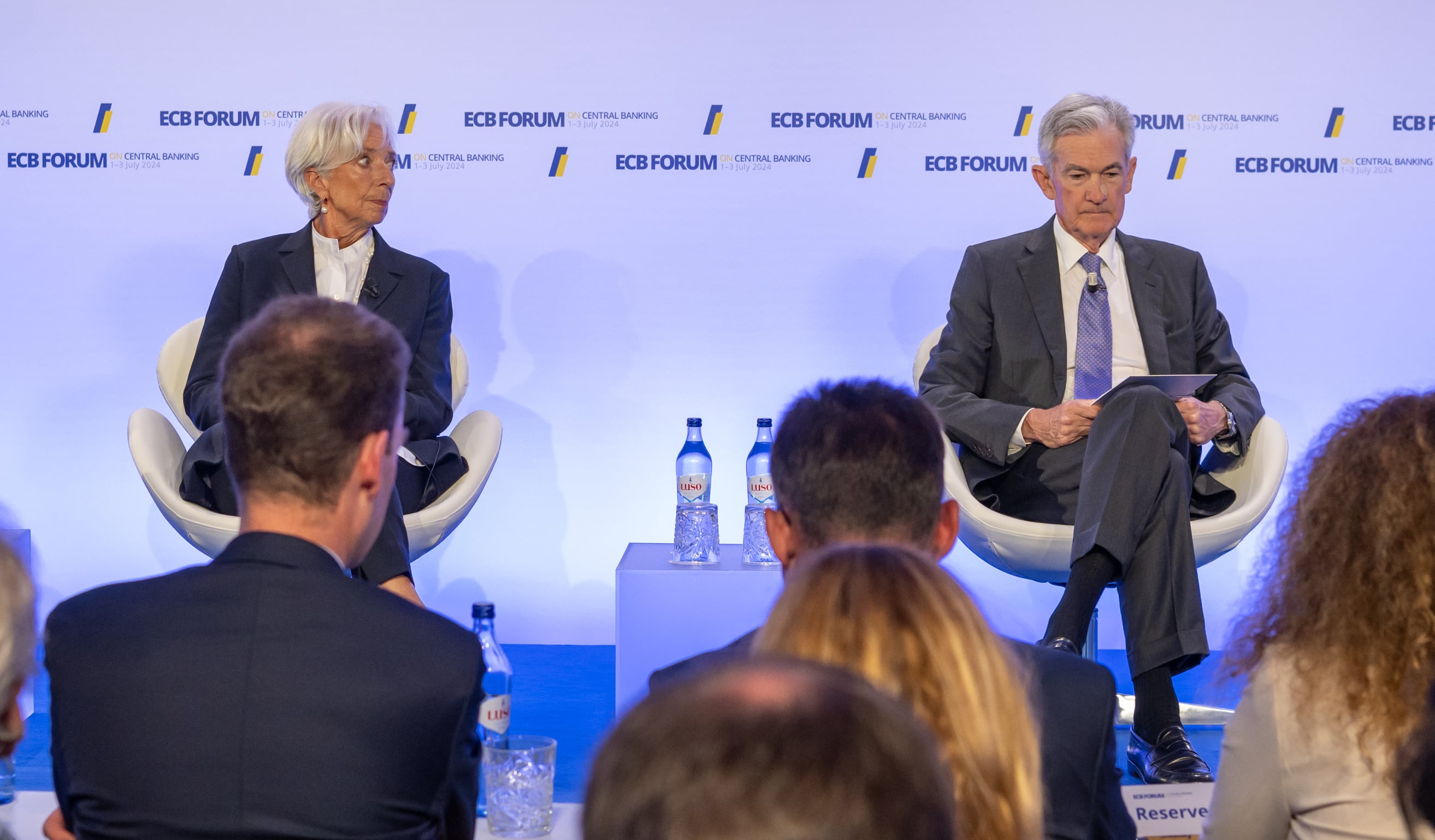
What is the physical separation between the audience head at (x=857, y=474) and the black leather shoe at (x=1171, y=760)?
3.91 ft

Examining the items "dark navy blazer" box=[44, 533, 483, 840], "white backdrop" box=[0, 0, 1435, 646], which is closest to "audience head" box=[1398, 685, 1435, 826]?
"dark navy blazer" box=[44, 533, 483, 840]

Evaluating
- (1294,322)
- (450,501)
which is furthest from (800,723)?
(1294,322)

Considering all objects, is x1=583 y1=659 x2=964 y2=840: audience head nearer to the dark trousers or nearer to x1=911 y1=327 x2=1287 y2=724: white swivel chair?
the dark trousers

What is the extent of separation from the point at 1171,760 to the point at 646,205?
8.71 feet

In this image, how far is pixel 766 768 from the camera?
545 mm

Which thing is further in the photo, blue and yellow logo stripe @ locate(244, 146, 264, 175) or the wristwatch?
blue and yellow logo stripe @ locate(244, 146, 264, 175)

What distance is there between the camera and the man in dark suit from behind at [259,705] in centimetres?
119

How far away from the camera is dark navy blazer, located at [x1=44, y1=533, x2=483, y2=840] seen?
119 centimetres

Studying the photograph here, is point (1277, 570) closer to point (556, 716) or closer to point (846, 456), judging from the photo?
point (846, 456)

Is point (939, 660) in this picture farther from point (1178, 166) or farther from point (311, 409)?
point (1178, 166)

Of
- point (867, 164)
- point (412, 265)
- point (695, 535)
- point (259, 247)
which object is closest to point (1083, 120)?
point (867, 164)

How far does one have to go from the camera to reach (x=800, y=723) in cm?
55

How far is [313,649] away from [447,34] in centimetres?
365

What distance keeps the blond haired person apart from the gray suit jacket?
6.22 ft
